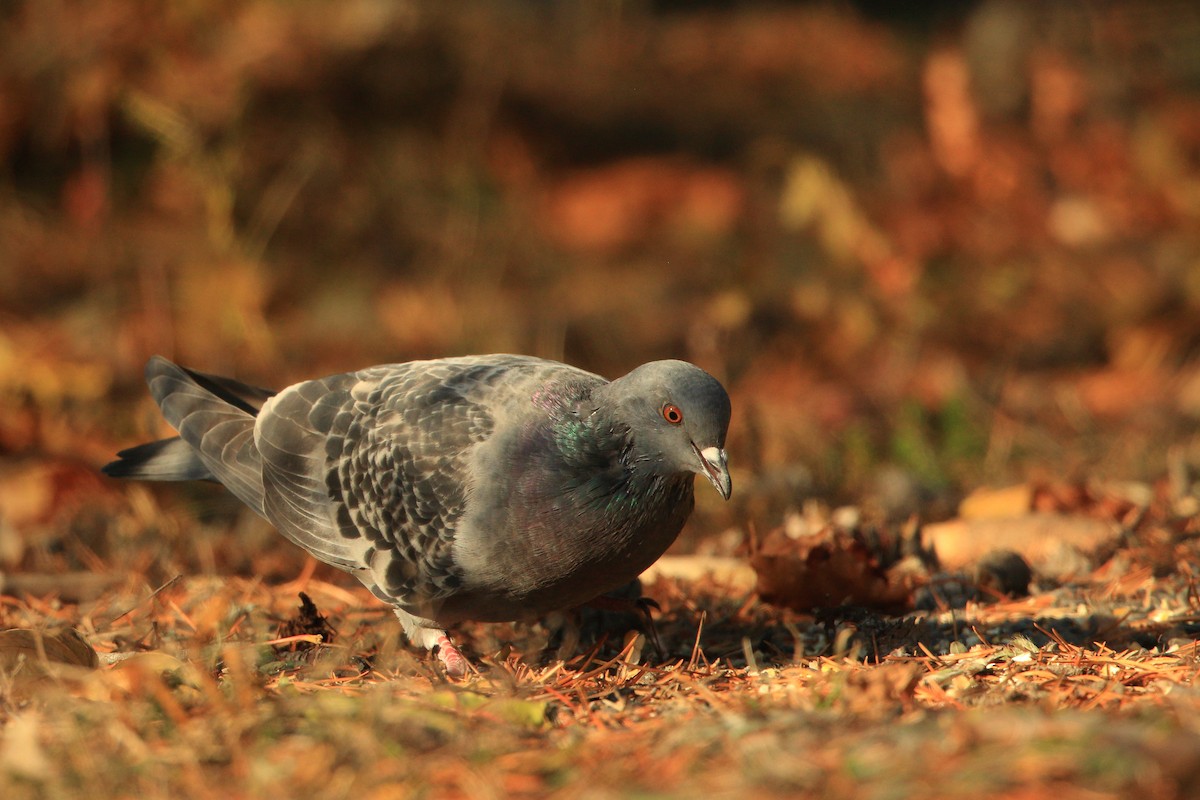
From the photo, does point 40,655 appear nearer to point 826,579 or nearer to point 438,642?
point 438,642

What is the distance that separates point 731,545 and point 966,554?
932 millimetres

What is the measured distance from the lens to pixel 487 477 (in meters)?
3.38

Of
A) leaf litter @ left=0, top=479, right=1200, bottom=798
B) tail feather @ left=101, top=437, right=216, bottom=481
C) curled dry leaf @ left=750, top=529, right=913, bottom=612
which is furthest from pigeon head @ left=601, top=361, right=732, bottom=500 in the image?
tail feather @ left=101, top=437, right=216, bottom=481

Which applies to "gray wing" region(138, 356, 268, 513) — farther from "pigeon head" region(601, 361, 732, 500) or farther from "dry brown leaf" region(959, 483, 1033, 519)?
"dry brown leaf" region(959, 483, 1033, 519)

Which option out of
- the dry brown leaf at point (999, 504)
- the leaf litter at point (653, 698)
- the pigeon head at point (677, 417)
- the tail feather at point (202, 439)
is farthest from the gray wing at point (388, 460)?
the dry brown leaf at point (999, 504)

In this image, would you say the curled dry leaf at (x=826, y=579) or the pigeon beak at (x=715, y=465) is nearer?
the pigeon beak at (x=715, y=465)

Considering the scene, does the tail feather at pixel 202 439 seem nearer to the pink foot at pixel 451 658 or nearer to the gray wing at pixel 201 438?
the gray wing at pixel 201 438

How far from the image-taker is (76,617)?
3.99m

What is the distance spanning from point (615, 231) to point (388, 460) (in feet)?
24.5


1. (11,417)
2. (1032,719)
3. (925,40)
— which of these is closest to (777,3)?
(925,40)

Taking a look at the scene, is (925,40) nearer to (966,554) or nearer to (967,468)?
(967,468)

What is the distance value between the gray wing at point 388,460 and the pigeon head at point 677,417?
0.38 m

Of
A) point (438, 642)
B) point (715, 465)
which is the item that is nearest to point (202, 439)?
point (438, 642)

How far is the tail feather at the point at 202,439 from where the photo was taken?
4.13 metres
